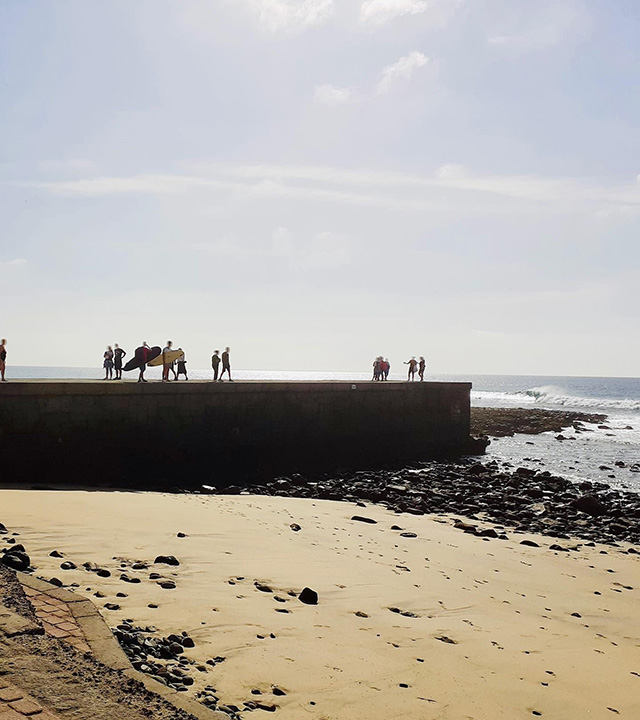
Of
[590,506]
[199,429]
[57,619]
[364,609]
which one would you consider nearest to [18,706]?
[57,619]

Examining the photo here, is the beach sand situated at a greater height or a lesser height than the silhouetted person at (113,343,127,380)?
lesser

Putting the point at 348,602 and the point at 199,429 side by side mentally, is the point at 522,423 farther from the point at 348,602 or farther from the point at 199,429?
the point at 348,602

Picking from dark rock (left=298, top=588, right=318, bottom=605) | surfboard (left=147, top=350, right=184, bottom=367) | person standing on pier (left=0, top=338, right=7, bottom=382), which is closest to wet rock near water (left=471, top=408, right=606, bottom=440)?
surfboard (left=147, top=350, right=184, bottom=367)

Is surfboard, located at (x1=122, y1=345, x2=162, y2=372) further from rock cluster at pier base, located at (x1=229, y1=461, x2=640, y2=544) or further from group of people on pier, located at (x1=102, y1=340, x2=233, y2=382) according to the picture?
rock cluster at pier base, located at (x1=229, y1=461, x2=640, y2=544)

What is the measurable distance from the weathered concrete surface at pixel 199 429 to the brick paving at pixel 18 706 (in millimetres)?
10517

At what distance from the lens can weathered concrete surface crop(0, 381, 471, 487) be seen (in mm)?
12906

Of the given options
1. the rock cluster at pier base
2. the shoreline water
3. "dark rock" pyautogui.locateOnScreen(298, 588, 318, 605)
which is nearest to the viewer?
the shoreline water

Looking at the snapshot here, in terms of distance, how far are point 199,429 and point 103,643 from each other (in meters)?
12.0

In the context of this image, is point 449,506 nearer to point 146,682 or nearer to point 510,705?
point 510,705

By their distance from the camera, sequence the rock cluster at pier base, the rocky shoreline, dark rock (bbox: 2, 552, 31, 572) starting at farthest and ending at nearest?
1. the rocky shoreline
2. the rock cluster at pier base
3. dark rock (bbox: 2, 552, 31, 572)

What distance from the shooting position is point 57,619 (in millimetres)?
3750

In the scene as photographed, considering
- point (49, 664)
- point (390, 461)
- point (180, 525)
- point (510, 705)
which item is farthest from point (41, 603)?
point (390, 461)

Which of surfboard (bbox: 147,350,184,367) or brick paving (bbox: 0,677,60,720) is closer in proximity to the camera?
brick paving (bbox: 0,677,60,720)

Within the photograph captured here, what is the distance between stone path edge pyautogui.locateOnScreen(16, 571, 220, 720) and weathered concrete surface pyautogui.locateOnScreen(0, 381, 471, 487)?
9026 millimetres
